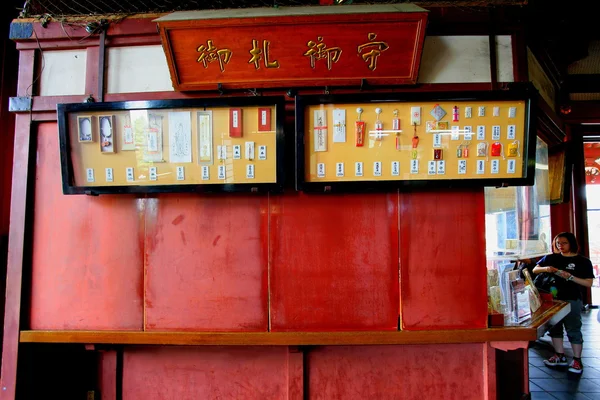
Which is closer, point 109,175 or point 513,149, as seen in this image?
point 513,149

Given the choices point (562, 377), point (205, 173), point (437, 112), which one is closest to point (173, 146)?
point (205, 173)

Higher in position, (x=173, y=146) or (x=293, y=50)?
(x=293, y=50)

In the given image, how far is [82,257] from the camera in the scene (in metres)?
2.91

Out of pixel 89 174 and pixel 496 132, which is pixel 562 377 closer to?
pixel 496 132

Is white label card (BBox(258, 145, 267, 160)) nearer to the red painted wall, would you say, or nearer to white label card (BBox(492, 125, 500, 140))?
the red painted wall

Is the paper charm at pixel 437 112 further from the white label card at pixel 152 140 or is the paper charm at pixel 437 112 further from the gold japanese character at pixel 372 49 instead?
the white label card at pixel 152 140

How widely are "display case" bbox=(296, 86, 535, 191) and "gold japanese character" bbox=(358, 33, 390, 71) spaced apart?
268mm

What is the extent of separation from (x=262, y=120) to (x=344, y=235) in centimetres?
103

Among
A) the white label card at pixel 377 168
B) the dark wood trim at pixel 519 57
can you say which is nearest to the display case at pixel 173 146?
the white label card at pixel 377 168

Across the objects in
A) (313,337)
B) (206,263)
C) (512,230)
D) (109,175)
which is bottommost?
(313,337)

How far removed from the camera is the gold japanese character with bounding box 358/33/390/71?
103 inches

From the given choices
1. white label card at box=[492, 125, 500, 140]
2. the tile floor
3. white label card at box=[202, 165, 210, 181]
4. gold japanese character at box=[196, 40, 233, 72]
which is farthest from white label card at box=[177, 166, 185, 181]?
the tile floor

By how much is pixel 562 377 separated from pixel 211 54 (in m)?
5.24

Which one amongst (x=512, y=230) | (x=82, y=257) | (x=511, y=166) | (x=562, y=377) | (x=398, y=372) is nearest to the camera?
(x=511, y=166)
